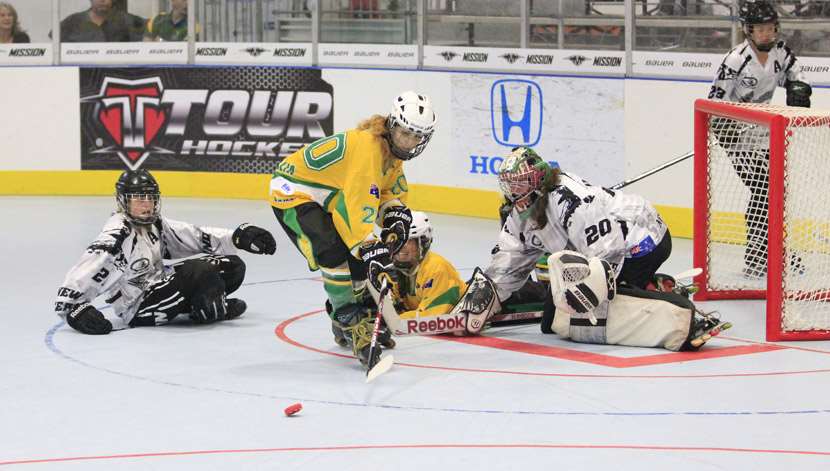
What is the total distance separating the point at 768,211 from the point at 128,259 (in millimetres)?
3135

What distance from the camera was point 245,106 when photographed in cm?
1188

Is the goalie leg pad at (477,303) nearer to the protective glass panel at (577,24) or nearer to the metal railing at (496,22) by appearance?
the metal railing at (496,22)

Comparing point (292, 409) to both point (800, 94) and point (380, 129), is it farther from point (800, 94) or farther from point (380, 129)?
point (800, 94)

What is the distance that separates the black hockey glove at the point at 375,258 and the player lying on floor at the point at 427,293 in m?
0.69

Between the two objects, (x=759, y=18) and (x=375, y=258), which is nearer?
(x=375, y=258)

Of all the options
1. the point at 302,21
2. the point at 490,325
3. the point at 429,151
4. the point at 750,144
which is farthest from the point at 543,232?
the point at 302,21

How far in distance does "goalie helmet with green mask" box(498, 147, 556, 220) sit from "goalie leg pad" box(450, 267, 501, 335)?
48 centimetres

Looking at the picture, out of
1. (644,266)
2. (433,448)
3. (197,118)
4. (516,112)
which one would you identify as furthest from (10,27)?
(433,448)

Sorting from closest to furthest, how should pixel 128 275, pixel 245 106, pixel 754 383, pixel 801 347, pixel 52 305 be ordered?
pixel 754 383
pixel 801 347
pixel 128 275
pixel 52 305
pixel 245 106

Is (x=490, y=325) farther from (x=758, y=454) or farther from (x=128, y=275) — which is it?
(x=758, y=454)

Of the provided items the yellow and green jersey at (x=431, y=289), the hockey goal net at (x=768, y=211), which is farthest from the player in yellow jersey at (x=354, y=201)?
the hockey goal net at (x=768, y=211)

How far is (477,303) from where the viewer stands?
6.27 m

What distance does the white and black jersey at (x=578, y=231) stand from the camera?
19.7ft

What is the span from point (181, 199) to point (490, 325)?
597cm
